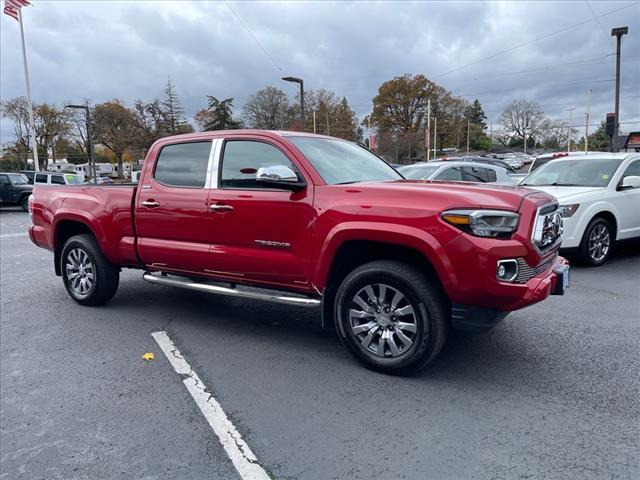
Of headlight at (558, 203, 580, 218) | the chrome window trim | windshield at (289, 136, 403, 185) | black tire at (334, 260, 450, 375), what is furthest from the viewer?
headlight at (558, 203, 580, 218)

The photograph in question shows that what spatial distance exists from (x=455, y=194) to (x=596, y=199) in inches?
195

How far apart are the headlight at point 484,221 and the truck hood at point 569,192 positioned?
4347 millimetres

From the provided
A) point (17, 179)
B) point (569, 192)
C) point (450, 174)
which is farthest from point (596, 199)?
point (17, 179)

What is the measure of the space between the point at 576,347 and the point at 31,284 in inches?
279

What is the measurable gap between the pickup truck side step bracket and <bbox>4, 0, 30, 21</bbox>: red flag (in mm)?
30985

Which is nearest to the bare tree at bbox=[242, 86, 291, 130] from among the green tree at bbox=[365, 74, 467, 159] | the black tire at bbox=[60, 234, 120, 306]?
the green tree at bbox=[365, 74, 467, 159]

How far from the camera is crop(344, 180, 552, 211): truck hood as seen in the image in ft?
11.0

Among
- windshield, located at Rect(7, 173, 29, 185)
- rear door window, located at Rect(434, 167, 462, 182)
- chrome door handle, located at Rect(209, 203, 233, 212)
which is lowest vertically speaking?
chrome door handle, located at Rect(209, 203, 233, 212)

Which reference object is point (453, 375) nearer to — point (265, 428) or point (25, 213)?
point (265, 428)

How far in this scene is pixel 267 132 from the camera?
14.5 feet

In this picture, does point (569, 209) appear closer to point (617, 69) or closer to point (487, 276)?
point (487, 276)

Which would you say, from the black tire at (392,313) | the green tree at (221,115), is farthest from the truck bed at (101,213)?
the green tree at (221,115)

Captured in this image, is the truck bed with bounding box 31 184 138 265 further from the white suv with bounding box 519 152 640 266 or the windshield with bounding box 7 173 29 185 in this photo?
the windshield with bounding box 7 173 29 185

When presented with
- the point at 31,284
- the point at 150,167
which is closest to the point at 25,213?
the point at 31,284
